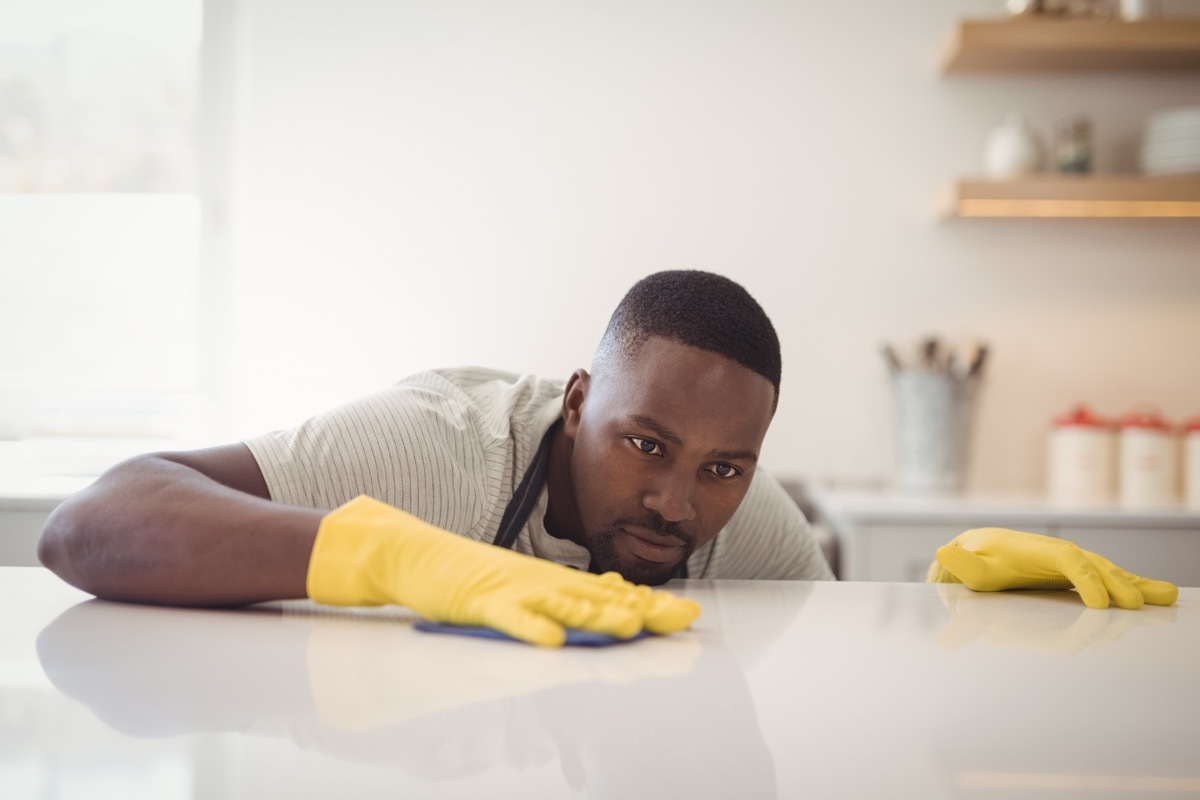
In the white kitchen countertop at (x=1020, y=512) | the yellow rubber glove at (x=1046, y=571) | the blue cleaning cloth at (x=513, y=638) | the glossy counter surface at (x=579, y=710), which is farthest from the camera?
the white kitchen countertop at (x=1020, y=512)

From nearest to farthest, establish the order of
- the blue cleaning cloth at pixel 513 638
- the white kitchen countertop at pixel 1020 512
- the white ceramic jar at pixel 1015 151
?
the blue cleaning cloth at pixel 513 638 → the white kitchen countertop at pixel 1020 512 → the white ceramic jar at pixel 1015 151

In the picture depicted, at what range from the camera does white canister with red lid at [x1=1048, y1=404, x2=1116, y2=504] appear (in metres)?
2.43

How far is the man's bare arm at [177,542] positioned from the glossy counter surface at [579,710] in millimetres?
23

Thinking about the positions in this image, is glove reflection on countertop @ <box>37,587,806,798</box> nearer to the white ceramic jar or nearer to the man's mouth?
the man's mouth

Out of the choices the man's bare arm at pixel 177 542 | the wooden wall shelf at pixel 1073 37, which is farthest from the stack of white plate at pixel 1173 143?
the man's bare arm at pixel 177 542

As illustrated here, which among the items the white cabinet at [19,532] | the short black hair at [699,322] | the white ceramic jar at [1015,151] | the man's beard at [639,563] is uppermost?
the white ceramic jar at [1015,151]

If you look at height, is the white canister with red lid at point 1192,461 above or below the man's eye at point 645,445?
below

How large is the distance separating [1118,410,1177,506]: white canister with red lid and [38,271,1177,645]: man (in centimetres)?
130

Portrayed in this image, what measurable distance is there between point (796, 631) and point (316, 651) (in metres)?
0.35

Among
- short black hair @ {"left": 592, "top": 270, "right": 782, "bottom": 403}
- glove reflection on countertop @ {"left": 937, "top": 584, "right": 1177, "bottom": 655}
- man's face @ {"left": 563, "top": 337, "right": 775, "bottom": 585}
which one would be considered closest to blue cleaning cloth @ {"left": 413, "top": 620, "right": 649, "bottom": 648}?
glove reflection on countertop @ {"left": 937, "top": 584, "right": 1177, "bottom": 655}

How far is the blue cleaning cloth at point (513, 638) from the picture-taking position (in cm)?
69

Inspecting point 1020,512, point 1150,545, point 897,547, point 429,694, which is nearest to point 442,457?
point 429,694

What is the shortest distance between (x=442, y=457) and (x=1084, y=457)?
6.13 feet

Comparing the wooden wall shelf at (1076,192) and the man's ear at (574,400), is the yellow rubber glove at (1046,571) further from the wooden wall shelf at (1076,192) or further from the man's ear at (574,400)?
the wooden wall shelf at (1076,192)
